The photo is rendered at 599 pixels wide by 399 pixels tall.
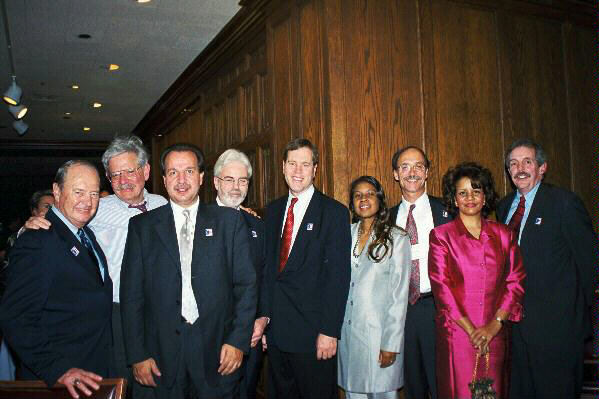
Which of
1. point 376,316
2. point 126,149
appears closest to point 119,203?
point 126,149

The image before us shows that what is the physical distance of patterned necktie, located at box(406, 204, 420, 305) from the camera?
9.46 feet

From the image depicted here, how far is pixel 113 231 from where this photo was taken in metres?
2.74

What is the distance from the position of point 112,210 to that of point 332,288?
4.39ft

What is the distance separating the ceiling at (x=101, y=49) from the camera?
512cm

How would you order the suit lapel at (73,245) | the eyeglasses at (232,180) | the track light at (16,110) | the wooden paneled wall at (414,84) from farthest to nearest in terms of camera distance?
the track light at (16,110)
the wooden paneled wall at (414,84)
the eyeglasses at (232,180)
the suit lapel at (73,245)

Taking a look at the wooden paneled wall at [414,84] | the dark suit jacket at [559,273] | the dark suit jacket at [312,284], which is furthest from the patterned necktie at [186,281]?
the dark suit jacket at [559,273]

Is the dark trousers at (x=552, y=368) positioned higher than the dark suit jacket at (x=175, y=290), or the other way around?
the dark suit jacket at (x=175, y=290)

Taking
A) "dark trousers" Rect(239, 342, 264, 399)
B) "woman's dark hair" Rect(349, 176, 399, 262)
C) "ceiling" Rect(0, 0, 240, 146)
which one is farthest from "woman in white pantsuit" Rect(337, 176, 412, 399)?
"ceiling" Rect(0, 0, 240, 146)

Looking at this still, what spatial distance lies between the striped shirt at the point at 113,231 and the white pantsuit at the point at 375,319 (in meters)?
1.31

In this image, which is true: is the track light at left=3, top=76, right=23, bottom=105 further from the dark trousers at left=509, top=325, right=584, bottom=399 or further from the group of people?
the dark trousers at left=509, top=325, right=584, bottom=399

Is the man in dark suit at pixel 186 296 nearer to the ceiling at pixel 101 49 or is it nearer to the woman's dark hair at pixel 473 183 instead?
the woman's dark hair at pixel 473 183

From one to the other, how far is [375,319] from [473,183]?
3.16 feet

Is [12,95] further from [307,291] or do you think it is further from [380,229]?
[380,229]

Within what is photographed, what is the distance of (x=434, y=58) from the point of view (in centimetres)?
401
